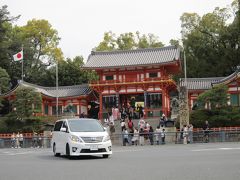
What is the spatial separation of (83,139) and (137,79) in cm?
3757

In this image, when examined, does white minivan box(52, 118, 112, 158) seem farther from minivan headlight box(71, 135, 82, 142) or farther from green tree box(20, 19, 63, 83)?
green tree box(20, 19, 63, 83)

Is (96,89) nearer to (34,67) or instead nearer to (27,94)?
(27,94)

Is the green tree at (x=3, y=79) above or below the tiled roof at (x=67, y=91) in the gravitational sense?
above

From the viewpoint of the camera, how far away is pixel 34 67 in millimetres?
70938

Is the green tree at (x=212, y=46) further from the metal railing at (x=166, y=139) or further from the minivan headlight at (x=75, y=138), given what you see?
the minivan headlight at (x=75, y=138)

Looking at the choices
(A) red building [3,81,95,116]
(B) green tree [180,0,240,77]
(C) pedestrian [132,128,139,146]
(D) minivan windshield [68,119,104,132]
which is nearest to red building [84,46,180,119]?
(A) red building [3,81,95,116]

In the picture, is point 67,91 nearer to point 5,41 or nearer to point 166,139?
point 5,41

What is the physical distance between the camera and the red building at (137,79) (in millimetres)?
53794

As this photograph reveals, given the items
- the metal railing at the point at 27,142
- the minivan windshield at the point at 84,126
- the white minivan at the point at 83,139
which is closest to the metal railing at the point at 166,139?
the metal railing at the point at 27,142

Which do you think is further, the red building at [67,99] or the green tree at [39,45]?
the green tree at [39,45]

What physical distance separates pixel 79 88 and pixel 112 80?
6.02m

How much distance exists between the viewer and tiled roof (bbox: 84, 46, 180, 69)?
181 feet

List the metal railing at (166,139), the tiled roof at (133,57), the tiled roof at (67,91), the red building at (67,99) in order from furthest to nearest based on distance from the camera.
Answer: the tiled roof at (67,91), the red building at (67,99), the tiled roof at (133,57), the metal railing at (166,139)

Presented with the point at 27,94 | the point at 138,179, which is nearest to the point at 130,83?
the point at 27,94
